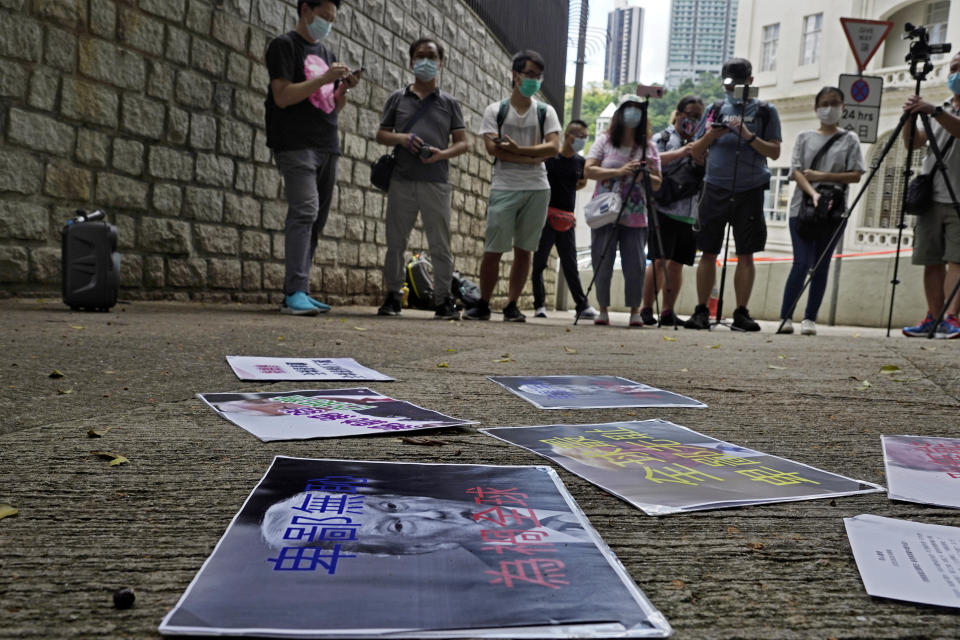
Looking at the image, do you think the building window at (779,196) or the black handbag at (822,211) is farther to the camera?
the building window at (779,196)

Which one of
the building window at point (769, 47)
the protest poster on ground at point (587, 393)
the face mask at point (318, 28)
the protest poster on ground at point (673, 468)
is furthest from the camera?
the building window at point (769, 47)

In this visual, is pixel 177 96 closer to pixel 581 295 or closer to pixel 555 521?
pixel 581 295

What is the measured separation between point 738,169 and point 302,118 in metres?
2.97

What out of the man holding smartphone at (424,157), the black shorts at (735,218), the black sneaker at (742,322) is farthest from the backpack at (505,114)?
the black sneaker at (742,322)

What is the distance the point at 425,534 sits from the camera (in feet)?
3.06

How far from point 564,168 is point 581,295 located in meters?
1.12

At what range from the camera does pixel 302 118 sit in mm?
4641

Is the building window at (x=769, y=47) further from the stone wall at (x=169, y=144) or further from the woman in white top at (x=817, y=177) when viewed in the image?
the woman in white top at (x=817, y=177)

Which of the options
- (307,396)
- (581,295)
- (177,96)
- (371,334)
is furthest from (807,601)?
(581,295)

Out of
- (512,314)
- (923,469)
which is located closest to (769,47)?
(512,314)

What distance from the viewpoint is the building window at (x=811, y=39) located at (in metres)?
24.7

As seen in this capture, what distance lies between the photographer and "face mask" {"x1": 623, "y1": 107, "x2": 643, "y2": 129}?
5.64 m

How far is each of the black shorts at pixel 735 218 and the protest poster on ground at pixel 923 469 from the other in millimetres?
4127

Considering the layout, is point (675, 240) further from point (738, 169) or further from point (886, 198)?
point (886, 198)
